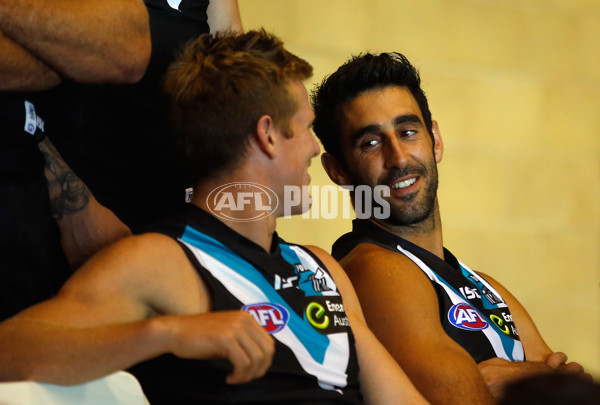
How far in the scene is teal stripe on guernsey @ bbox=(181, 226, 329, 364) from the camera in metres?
1.54

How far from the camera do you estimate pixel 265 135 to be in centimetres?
165

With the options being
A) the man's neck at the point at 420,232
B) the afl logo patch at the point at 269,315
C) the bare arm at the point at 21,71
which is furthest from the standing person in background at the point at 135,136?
the man's neck at the point at 420,232

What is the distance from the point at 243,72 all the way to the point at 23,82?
430 millimetres

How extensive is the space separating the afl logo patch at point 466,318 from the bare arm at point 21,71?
111 cm

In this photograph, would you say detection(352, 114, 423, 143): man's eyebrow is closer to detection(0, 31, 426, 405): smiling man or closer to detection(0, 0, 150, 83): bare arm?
detection(0, 31, 426, 405): smiling man

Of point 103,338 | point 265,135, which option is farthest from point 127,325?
point 265,135

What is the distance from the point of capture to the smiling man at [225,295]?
1230 mm

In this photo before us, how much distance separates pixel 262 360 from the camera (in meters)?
1.22

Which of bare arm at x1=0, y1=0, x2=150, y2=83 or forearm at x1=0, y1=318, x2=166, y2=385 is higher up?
bare arm at x1=0, y1=0, x2=150, y2=83

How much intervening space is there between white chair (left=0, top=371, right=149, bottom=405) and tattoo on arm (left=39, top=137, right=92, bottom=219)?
0.42 meters

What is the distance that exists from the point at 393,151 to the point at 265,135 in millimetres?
731

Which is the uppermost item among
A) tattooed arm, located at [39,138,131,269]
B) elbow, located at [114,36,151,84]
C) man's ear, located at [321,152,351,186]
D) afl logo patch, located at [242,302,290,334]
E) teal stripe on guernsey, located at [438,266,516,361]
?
man's ear, located at [321,152,351,186]

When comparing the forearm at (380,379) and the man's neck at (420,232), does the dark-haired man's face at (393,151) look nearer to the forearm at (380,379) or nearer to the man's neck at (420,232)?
the man's neck at (420,232)

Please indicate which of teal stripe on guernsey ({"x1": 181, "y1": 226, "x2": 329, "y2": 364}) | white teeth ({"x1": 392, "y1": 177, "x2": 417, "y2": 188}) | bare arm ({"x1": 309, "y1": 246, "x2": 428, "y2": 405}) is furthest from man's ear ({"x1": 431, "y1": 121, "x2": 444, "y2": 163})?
teal stripe on guernsey ({"x1": 181, "y1": 226, "x2": 329, "y2": 364})
